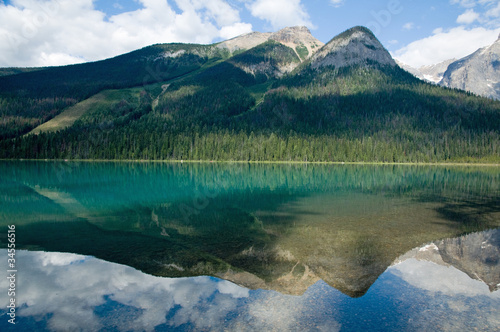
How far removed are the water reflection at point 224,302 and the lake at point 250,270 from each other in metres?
0.05

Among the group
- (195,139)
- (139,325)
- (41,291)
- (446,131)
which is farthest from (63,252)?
(446,131)

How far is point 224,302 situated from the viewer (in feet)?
36.4

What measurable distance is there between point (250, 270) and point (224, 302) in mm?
2880

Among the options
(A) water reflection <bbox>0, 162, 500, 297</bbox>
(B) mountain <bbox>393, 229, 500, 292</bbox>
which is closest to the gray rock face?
(B) mountain <bbox>393, 229, 500, 292</bbox>

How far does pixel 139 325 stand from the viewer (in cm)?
946

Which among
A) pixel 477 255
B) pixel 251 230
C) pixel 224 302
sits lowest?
pixel 477 255

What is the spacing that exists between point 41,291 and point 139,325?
4.82 metres

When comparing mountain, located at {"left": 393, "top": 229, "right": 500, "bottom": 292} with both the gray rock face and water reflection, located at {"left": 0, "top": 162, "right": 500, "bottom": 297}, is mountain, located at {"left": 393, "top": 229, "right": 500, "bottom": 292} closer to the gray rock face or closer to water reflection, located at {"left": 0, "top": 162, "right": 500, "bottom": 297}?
the gray rock face

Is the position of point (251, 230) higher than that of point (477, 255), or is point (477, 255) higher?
point (251, 230)

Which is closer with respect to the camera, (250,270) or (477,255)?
(250,270)

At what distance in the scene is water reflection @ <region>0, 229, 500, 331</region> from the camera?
967 centimetres

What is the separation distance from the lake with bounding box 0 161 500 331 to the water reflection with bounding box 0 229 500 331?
5 cm

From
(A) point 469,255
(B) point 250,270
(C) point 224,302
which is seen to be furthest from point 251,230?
(A) point 469,255

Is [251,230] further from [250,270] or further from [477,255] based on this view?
[477,255]
